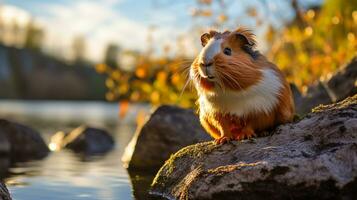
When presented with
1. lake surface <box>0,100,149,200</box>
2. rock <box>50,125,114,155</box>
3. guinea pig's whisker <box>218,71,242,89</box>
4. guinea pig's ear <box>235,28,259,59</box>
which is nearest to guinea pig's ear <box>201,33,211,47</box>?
guinea pig's ear <box>235,28,259,59</box>

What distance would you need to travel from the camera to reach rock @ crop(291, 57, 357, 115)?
903 centimetres

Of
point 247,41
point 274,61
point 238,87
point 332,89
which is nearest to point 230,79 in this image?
point 238,87

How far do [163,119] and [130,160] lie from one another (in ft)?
2.90

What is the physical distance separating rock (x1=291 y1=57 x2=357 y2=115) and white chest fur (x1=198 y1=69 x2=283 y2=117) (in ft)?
10.1

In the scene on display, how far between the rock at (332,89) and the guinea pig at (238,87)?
9.78 ft

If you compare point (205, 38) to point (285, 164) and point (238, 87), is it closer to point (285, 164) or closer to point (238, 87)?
point (238, 87)

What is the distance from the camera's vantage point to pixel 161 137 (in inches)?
389

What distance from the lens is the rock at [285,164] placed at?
16.6 feet

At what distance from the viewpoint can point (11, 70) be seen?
225 ft

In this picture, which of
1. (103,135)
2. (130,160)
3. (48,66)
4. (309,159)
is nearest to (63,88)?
(48,66)

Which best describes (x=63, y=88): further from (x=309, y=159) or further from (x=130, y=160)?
(x=309, y=159)

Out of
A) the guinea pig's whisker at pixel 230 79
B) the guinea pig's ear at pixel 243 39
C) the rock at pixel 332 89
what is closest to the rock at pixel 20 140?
the rock at pixel 332 89

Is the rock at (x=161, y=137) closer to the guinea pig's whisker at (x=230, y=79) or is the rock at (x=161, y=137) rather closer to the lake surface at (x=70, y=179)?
the lake surface at (x=70, y=179)

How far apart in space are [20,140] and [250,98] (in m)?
8.01
